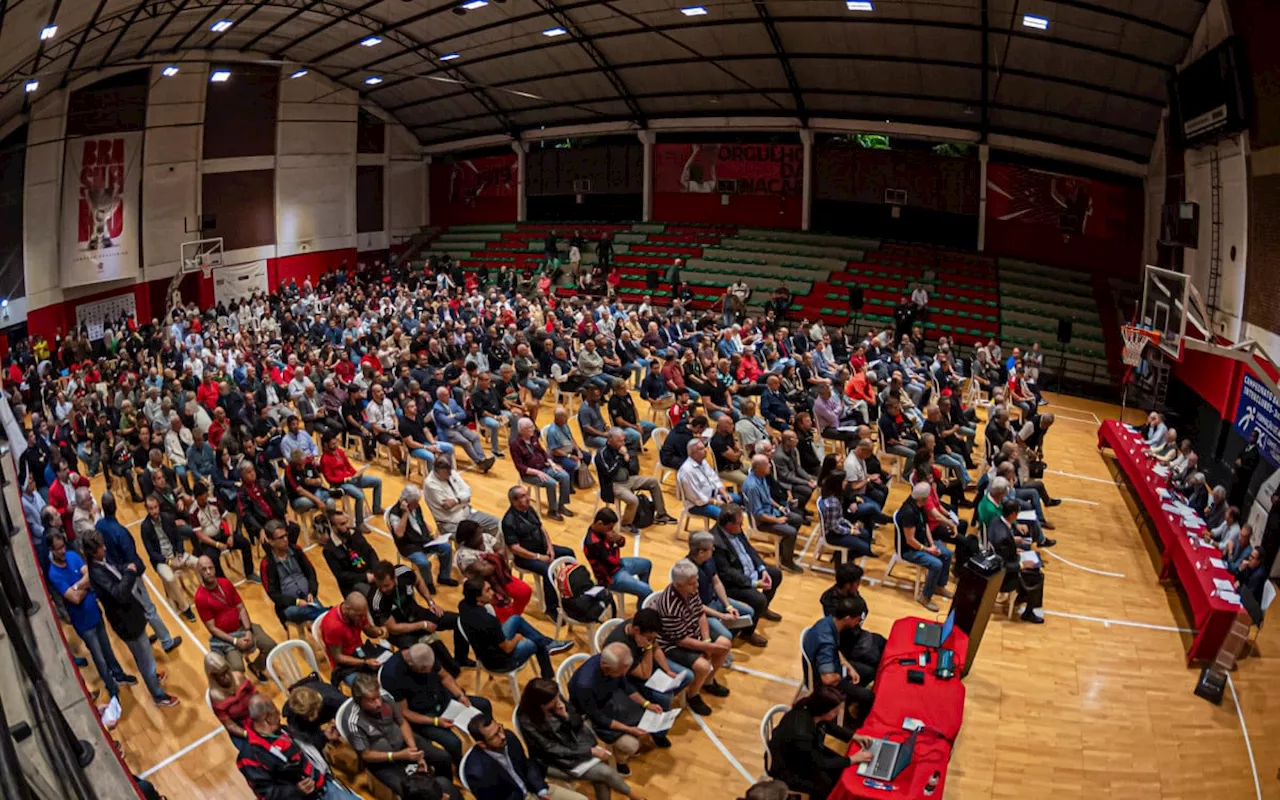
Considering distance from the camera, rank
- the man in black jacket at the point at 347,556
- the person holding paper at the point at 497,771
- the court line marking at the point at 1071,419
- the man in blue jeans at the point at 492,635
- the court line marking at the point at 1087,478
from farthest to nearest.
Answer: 1. the court line marking at the point at 1071,419
2. the court line marking at the point at 1087,478
3. the man in black jacket at the point at 347,556
4. the man in blue jeans at the point at 492,635
5. the person holding paper at the point at 497,771

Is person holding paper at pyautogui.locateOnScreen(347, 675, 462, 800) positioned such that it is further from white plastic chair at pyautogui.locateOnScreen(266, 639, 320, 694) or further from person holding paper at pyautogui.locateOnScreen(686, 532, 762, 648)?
person holding paper at pyautogui.locateOnScreen(686, 532, 762, 648)

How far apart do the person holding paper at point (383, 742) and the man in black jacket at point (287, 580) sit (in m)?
1.75

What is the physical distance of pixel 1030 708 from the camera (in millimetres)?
6430

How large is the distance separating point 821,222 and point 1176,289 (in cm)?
1203

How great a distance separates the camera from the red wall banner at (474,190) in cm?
3031

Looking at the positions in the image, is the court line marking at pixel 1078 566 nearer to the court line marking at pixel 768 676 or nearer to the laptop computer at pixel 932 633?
the laptop computer at pixel 932 633

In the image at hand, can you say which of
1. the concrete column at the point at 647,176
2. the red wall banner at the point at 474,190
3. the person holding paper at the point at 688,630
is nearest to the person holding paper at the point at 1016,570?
the person holding paper at the point at 688,630

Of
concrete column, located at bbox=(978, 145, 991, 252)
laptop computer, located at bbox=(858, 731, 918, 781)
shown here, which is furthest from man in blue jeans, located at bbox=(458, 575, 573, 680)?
concrete column, located at bbox=(978, 145, 991, 252)

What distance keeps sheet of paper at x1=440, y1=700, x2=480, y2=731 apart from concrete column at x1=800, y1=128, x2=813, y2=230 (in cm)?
2058

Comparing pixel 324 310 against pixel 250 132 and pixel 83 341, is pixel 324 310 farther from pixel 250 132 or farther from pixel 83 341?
pixel 250 132

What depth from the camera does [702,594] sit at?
6.45 meters

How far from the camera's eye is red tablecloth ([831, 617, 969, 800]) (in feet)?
15.0

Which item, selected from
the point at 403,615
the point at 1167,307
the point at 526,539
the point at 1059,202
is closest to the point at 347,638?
the point at 403,615

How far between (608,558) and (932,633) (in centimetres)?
252
